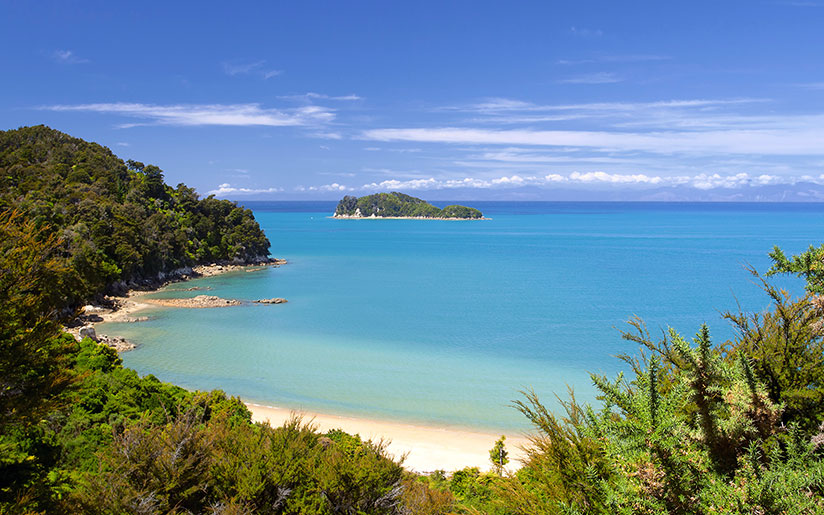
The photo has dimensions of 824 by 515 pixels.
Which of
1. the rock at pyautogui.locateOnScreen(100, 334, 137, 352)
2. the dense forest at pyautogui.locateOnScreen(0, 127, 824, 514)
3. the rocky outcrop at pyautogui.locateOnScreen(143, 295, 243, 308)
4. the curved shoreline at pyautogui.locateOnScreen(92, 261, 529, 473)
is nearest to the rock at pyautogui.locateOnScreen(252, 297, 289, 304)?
the rocky outcrop at pyautogui.locateOnScreen(143, 295, 243, 308)

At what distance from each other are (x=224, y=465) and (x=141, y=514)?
60.3 inches

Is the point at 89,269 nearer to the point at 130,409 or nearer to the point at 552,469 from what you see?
the point at 130,409

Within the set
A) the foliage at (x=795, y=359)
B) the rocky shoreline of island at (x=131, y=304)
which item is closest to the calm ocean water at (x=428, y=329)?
the rocky shoreline of island at (x=131, y=304)

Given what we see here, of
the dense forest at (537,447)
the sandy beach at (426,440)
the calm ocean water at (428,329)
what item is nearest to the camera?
the dense forest at (537,447)

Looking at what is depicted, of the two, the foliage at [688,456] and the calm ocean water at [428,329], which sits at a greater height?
the foliage at [688,456]

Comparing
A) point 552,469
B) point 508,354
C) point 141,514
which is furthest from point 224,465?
point 508,354

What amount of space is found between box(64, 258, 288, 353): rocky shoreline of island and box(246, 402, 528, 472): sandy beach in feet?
42.9

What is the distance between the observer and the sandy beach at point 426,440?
57.5ft

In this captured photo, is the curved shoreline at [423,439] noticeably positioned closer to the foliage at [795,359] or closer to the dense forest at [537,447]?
the dense forest at [537,447]

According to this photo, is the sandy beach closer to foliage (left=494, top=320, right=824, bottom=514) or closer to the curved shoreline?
the curved shoreline

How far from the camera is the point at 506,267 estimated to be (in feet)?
234

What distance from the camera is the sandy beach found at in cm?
1752

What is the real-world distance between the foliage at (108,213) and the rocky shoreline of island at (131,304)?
0.98 m

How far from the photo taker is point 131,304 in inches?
1692
